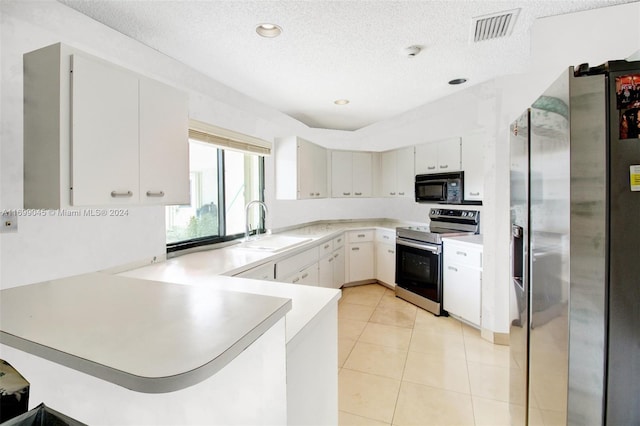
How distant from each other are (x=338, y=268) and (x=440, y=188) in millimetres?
1650

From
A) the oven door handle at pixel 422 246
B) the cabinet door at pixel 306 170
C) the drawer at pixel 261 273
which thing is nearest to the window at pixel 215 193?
the cabinet door at pixel 306 170

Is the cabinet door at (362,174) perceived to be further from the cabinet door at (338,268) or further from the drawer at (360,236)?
the cabinet door at (338,268)

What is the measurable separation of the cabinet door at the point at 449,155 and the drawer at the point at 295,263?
5.86 feet

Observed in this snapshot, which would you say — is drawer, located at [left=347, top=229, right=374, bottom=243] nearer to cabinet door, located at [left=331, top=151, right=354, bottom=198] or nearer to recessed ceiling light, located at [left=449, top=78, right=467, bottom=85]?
cabinet door, located at [left=331, top=151, right=354, bottom=198]

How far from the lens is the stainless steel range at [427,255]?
3422 mm

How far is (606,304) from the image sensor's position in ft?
3.47

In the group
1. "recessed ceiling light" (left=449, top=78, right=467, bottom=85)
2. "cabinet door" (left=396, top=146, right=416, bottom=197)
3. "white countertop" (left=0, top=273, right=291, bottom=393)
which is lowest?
"white countertop" (left=0, top=273, right=291, bottom=393)

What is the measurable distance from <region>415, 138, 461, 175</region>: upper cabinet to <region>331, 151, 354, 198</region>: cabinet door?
1024mm

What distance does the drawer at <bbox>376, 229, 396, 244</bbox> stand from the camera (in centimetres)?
425

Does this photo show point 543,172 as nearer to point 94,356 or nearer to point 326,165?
point 94,356

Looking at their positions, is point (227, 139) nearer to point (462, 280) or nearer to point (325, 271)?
point (325, 271)

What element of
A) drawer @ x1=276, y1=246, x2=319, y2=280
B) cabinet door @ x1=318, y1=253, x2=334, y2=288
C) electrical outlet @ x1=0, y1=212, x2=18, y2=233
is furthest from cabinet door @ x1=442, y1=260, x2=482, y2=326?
electrical outlet @ x1=0, y1=212, x2=18, y2=233

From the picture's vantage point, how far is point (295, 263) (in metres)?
2.94

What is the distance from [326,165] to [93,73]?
3295mm
